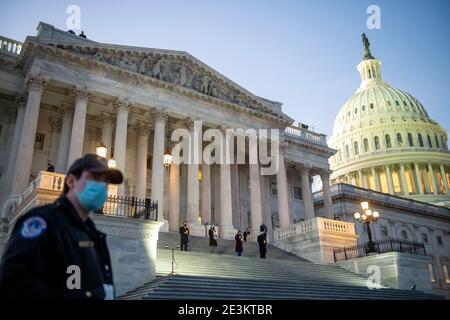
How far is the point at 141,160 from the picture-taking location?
A: 114 feet

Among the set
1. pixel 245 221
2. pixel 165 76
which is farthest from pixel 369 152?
pixel 165 76

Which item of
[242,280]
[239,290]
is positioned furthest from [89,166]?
[242,280]

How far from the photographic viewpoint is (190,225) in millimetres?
32625

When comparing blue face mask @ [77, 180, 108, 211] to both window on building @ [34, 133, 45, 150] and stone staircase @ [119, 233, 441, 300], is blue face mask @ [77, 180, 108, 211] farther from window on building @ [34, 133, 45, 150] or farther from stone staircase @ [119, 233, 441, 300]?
window on building @ [34, 133, 45, 150]

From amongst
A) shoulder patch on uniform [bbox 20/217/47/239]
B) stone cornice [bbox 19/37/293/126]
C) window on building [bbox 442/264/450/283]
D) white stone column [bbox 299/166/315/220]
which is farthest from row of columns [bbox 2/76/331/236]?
window on building [bbox 442/264/450/283]

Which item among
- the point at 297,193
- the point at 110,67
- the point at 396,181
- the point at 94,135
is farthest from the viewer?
the point at 396,181

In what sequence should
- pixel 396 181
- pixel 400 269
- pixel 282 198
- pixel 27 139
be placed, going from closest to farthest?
pixel 400 269, pixel 27 139, pixel 282 198, pixel 396 181

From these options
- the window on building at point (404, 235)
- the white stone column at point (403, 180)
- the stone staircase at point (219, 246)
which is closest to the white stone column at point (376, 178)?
the white stone column at point (403, 180)

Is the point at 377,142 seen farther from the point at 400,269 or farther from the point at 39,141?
the point at 39,141

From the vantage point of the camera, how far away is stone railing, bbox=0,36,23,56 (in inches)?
1203

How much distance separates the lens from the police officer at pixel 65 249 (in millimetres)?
2736

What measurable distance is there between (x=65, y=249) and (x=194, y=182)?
31.4 m
